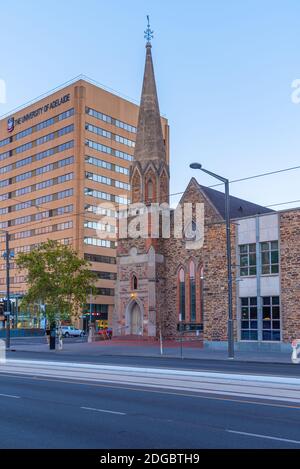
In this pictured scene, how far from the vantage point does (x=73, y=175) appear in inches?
3762

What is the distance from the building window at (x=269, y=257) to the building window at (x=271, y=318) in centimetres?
168

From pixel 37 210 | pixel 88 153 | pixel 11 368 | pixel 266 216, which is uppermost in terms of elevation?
pixel 88 153

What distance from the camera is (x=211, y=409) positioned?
1192 cm

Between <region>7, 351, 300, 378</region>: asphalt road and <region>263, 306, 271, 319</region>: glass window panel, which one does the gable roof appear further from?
<region>7, 351, 300, 378</region>: asphalt road

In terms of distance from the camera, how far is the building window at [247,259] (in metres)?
37.2

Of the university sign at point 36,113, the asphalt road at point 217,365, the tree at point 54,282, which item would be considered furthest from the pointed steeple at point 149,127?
the university sign at point 36,113

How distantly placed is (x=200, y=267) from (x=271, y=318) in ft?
52.2

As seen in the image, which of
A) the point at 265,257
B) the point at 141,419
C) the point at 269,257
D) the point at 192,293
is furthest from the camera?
the point at 192,293

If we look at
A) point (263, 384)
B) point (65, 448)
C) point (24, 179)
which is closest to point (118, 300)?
point (263, 384)

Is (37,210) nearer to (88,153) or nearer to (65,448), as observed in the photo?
(88,153)

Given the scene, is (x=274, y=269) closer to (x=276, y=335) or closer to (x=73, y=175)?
(x=276, y=335)

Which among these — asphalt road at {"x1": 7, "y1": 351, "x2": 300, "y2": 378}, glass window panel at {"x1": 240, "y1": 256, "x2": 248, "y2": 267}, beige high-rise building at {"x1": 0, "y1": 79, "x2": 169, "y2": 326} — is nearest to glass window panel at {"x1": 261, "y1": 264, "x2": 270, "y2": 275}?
glass window panel at {"x1": 240, "y1": 256, "x2": 248, "y2": 267}

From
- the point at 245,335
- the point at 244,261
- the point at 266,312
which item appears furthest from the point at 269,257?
the point at 245,335
